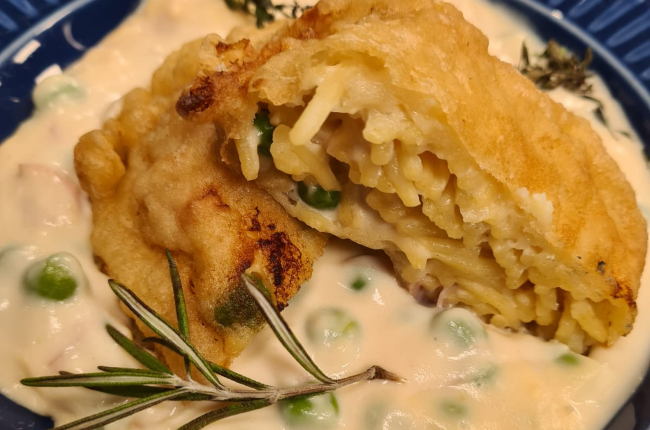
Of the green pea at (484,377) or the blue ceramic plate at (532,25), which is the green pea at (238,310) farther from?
the blue ceramic plate at (532,25)

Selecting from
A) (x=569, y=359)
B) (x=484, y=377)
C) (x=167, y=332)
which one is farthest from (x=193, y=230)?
(x=569, y=359)

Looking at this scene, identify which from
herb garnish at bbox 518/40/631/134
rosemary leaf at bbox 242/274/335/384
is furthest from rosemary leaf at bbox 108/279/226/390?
herb garnish at bbox 518/40/631/134

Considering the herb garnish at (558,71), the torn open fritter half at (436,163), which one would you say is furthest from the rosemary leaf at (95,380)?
the herb garnish at (558,71)

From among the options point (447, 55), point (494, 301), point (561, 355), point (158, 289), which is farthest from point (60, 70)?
point (561, 355)

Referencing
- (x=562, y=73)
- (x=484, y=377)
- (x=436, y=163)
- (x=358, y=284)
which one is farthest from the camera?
(x=562, y=73)

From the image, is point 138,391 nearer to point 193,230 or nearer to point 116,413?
point 116,413

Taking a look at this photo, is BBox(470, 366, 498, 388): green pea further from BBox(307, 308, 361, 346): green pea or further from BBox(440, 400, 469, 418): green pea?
BBox(307, 308, 361, 346): green pea
